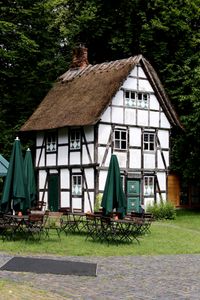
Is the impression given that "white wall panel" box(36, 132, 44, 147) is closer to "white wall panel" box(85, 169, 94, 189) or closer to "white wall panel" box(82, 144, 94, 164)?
"white wall panel" box(82, 144, 94, 164)

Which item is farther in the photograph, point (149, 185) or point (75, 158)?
point (149, 185)

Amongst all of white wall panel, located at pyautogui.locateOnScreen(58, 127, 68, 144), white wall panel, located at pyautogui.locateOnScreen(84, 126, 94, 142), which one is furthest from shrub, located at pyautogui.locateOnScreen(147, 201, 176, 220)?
white wall panel, located at pyautogui.locateOnScreen(58, 127, 68, 144)

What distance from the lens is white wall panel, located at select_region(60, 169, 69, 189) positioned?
3064 cm

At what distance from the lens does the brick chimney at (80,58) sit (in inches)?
1357

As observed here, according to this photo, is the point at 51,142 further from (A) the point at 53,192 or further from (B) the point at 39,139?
(A) the point at 53,192

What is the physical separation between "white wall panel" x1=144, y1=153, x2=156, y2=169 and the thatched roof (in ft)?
8.04

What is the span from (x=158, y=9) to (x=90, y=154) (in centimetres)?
1305

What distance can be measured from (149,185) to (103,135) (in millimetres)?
4059

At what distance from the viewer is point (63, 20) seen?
1618 inches

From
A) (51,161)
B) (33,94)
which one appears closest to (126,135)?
(51,161)

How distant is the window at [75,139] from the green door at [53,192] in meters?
2.13

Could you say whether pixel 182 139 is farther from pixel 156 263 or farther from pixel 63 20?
pixel 156 263

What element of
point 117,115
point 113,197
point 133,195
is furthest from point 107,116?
point 113,197

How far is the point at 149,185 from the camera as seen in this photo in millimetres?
31016
